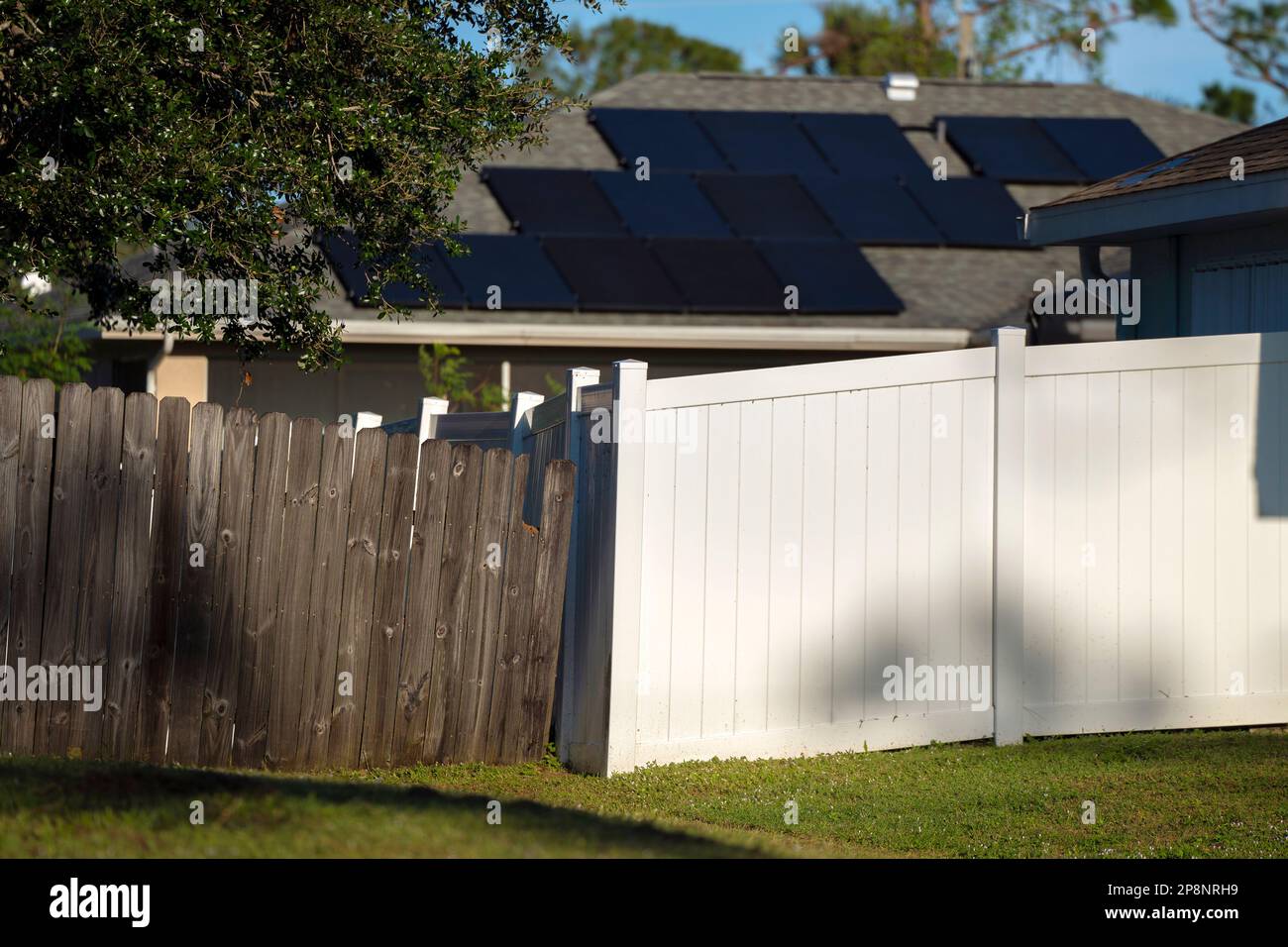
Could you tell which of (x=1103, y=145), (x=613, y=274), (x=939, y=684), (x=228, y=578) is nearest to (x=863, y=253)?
(x=613, y=274)

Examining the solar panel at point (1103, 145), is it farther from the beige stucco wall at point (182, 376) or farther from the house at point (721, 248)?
the beige stucco wall at point (182, 376)

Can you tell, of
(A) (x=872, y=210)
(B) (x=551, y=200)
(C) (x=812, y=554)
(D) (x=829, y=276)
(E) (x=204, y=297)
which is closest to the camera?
(C) (x=812, y=554)

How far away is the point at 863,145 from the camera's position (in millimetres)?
20203

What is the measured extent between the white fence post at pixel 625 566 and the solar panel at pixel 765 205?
1057 centimetres

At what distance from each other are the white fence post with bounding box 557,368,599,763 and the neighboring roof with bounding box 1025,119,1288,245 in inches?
189

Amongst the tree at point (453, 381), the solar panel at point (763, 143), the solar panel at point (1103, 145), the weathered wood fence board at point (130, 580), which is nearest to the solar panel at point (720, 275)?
the solar panel at point (763, 143)

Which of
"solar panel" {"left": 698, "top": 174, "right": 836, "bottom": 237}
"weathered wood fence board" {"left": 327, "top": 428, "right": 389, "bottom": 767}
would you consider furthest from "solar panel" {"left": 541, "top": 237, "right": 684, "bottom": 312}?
"weathered wood fence board" {"left": 327, "top": 428, "right": 389, "bottom": 767}

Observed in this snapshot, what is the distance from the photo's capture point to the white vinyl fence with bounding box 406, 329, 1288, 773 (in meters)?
7.72

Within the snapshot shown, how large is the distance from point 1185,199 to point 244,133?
6455 mm

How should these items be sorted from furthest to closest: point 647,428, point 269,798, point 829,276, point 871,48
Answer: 1. point 871,48
2. point 829,276
3. point 647,428
4. point 269,798

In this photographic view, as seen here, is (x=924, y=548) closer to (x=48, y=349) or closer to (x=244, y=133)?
(x=244, y=133)

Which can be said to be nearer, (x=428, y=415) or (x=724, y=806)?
(x=724, y=806)
